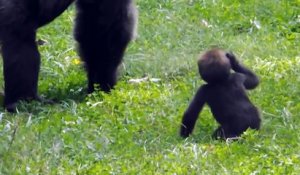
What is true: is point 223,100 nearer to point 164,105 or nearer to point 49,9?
point 164,105

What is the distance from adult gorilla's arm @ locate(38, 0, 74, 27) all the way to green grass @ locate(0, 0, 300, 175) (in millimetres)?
599

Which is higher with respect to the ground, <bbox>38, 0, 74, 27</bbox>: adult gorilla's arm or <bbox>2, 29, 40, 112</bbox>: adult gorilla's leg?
<bbox>38, 0, 74, 27</bbox>: adult gorilla's arm

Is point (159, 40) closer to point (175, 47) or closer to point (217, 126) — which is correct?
point (175, 47)

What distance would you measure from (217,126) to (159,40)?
7.57 ft

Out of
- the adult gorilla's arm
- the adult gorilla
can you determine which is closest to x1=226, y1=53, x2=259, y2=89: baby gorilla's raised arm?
the adult gorilla

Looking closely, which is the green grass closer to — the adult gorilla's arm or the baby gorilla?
the baby gorilla

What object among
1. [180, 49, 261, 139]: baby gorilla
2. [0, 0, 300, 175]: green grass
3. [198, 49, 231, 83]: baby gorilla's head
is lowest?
[0, 0, 300, 175]: green grass

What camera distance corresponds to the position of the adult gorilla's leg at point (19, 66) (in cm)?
680

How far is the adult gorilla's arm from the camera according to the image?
684 cm

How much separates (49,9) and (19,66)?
1.48 ft

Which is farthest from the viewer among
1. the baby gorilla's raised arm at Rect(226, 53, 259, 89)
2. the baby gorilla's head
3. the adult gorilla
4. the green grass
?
the adult gorilla

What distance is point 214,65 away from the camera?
6027mm

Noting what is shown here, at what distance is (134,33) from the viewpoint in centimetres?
738

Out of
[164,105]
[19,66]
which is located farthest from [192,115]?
[19,66]
